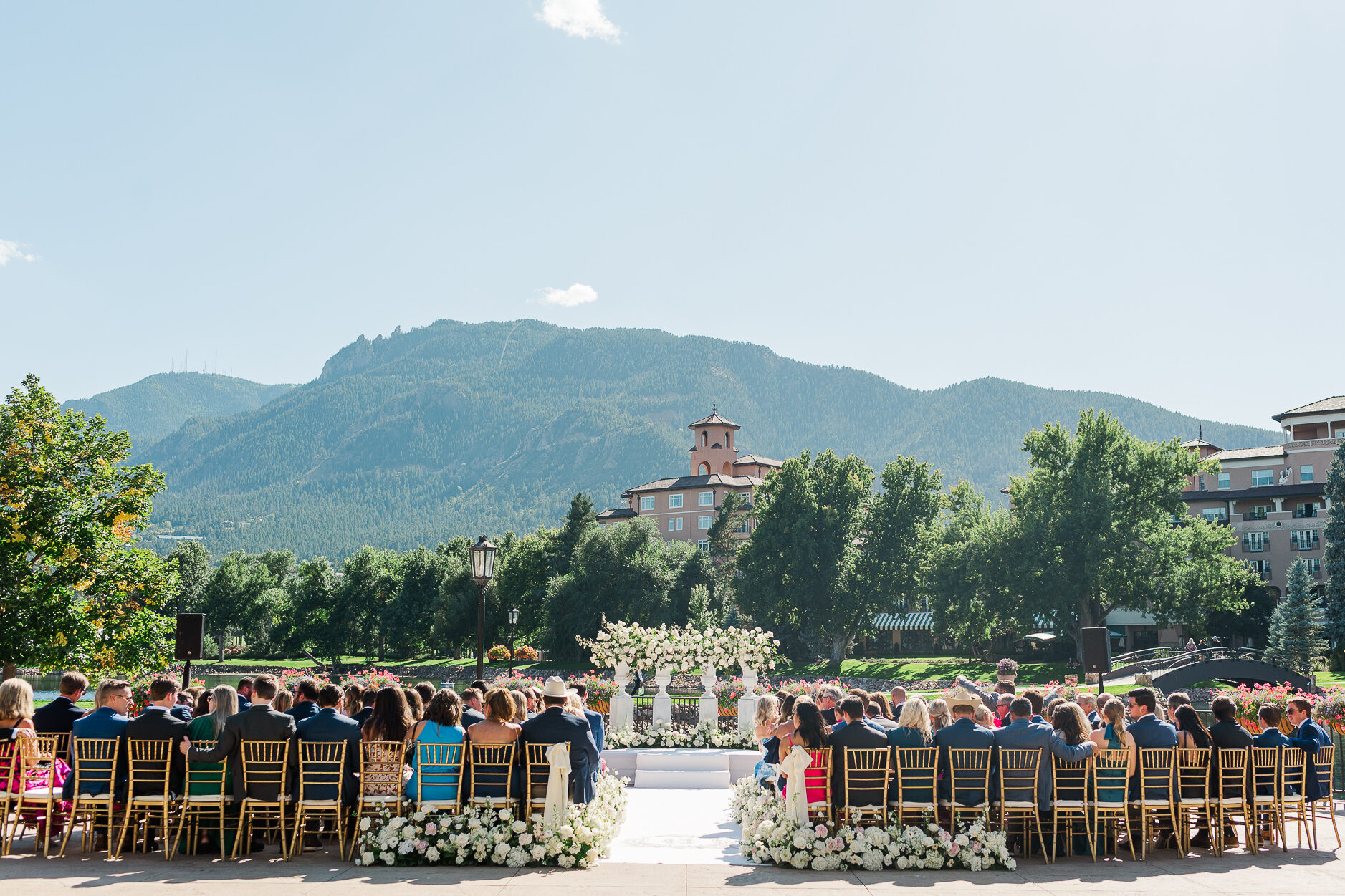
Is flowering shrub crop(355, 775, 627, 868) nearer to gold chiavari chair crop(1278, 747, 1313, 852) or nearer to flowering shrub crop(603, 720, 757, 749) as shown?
gold chiavari chair crop(1278, 747, 1313, 852)

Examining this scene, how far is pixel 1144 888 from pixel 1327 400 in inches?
3368

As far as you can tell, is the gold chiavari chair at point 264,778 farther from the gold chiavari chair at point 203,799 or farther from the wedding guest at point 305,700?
the wedding guest at point 305,700

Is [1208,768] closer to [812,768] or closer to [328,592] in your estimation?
[812,768]

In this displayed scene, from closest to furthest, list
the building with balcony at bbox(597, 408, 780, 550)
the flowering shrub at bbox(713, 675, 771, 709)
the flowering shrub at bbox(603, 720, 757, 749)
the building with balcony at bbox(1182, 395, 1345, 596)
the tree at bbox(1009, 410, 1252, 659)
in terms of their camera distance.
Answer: the flowering shrub at bbox(603, 720, 757, 749) → the flowering shrub at bbox(713, 675, 771, 709) → the tree at bbox(1009, 410, 1252, 659) → the building with balcony at bbox(1182, 395, 1345, 596) → the building with balcony at bbox(597, 408, 780, 550)

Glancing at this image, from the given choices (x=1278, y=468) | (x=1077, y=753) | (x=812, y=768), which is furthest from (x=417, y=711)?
(x=1278, y=468)

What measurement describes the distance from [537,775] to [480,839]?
2.67 feet

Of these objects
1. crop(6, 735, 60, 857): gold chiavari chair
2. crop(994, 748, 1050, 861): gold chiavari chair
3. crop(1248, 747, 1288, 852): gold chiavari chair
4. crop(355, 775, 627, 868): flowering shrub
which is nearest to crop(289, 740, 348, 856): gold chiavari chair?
crop(355, 775, 627, 868): flowering shrub

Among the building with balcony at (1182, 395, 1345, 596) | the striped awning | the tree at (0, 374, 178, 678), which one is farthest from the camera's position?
the striped awning

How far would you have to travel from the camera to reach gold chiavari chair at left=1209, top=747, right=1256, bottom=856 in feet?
36.1

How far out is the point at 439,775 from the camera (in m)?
10.5

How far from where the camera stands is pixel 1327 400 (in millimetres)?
80438

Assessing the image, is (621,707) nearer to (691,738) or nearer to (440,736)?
(691,738)

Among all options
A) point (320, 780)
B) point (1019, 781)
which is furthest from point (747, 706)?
point (320, 780)

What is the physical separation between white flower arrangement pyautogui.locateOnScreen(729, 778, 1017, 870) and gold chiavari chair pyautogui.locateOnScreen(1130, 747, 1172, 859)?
5.16 feet
